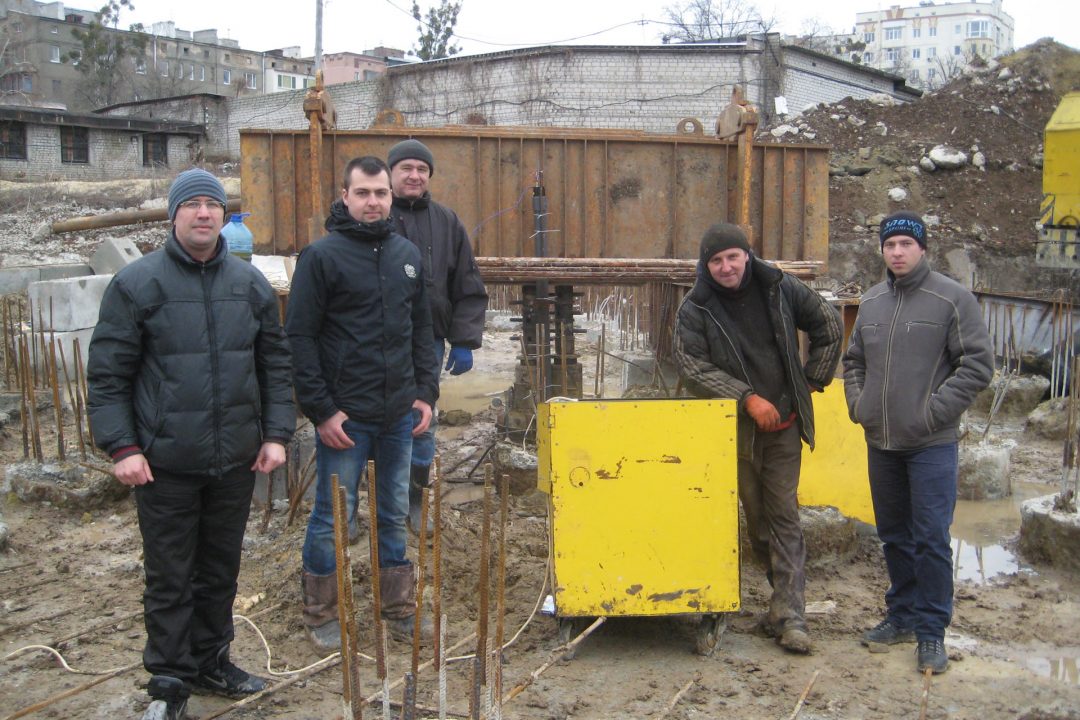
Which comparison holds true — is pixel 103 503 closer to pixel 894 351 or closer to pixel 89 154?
pixel 894 351

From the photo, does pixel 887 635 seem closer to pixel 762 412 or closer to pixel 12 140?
pixel 762 412

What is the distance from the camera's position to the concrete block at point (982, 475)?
732 cm

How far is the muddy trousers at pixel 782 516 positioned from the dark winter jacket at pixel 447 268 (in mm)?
A: 1546

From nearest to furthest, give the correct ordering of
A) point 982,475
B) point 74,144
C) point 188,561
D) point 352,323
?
point 188,561 → point 352,323 → point 982,475 → point 74,144

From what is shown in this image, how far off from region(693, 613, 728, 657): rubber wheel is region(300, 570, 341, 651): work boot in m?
1.59

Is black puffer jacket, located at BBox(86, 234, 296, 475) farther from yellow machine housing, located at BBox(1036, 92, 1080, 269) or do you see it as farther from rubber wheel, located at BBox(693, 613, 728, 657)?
yellow machine housing, located at BBox(1036, 92, 1080, 269)

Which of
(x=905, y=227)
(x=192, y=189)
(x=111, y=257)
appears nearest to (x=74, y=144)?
(x=111, y=257)

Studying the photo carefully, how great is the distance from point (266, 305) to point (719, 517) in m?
2.11

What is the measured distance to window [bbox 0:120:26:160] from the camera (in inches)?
1245

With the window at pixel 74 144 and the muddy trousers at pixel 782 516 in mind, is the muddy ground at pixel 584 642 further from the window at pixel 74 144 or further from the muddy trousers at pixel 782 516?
the window at pixel 74 144

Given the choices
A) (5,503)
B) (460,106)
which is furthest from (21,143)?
(5,503)

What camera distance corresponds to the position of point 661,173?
874 cm

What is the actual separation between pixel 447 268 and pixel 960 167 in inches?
806

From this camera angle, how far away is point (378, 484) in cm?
431
